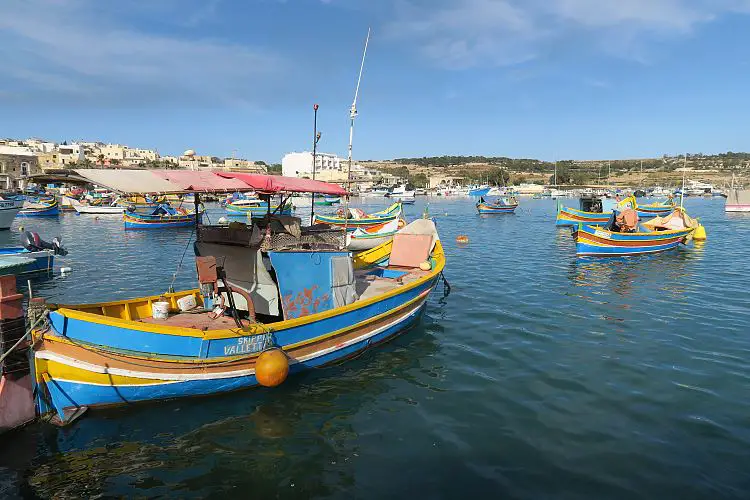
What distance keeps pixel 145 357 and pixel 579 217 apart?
39608 millimetres

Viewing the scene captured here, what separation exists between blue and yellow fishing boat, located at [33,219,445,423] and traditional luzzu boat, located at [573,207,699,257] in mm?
16302

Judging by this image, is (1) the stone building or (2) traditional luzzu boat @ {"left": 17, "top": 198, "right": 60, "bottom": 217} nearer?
(2) traditional luzzu boat @ {"left": 17, "top": 198, "right": 60, "bottom": 217}

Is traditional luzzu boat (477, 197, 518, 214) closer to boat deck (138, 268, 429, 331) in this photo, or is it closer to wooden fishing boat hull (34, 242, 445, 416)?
boat deck (138, 268, 429, 331)

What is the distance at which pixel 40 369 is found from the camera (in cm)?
725

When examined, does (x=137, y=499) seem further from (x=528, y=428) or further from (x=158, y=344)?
(x=528, y=428)

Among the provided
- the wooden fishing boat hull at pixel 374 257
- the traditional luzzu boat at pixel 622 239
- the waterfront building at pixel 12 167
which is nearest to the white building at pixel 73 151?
the waterfront building at pixel 12 167

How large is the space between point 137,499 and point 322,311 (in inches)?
193

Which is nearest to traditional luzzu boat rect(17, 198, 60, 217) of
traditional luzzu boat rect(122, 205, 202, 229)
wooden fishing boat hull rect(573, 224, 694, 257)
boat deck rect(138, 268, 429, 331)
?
traditional luzzu boat rect(122, 205, 202, 229)

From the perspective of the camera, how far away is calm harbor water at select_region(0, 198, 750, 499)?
644cm

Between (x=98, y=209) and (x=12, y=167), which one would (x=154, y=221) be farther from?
(x=12, y=167)

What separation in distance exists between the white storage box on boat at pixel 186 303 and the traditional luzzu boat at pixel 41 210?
56196 millimetres

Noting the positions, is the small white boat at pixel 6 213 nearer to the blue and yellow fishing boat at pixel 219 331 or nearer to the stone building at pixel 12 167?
the blue and yellow fishing boat at pixel 219 331

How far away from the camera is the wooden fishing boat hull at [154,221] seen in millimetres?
41094

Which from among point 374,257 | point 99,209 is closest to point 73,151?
point 99,209
